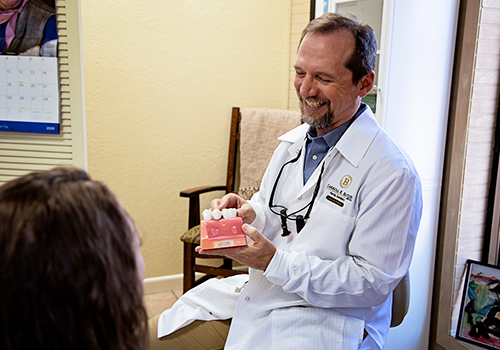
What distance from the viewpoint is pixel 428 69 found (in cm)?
192

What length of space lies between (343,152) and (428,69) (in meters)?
0.88

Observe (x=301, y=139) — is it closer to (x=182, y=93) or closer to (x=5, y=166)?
(x=5, y=166)

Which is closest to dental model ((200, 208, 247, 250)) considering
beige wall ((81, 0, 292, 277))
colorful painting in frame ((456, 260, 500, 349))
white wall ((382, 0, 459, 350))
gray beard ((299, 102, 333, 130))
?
gray beard ((299, 102, 333, 130))

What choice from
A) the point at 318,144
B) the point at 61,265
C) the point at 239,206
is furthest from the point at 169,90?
the point at 61,265

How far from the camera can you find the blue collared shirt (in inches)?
55.8

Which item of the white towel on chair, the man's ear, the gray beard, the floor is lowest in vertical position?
the floor

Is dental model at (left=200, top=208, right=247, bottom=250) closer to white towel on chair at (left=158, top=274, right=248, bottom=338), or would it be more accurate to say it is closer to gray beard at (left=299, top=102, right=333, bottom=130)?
white towel on chair at (left=158, top=274, right=248, bottom=338)

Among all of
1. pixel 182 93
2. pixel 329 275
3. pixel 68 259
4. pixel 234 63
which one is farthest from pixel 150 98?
pixel 68 259

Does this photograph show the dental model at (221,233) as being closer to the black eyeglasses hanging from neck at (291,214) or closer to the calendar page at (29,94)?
the black eyeglasses hanging from neck at (291,214)

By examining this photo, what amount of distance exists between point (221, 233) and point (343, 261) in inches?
13.9

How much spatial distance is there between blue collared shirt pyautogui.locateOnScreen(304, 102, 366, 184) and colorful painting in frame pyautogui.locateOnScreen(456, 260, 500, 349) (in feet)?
3.52

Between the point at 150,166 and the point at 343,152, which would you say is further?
the point at 150,166

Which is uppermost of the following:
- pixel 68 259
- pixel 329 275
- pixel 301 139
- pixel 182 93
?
pixel 182 93

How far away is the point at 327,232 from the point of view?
1273 mm
